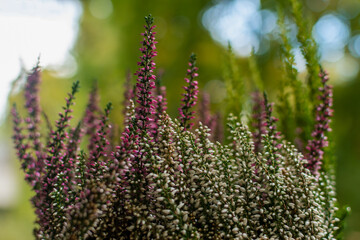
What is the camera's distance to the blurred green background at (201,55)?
13.1 feet

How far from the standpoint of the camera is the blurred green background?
3.98 metres

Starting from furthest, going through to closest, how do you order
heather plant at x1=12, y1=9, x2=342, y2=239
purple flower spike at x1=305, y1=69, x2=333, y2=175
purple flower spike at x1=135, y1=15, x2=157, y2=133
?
purple flower spike at x1=305, y1=69, x2=333, y2=175
purple flower spike at x1=135, y1=15, x2=157, y2=133
heather plant at x1=12, y1=9, x2=342, y2=239

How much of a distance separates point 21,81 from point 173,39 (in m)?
2.64

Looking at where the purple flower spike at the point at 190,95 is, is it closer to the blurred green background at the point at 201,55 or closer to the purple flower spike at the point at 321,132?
the purple flower spike at the point at 321,132

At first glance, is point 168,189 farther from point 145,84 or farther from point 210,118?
point 210,118

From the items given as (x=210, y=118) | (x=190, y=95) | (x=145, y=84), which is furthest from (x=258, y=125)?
(x=145, y=84)

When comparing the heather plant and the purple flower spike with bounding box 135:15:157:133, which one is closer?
the heather plant

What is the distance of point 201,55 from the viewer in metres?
4.24

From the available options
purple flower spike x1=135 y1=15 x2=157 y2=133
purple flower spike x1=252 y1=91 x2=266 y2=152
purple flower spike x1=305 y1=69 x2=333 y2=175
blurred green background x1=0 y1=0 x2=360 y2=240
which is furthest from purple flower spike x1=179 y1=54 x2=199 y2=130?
blurred green background x1=0 y1=0 x2=360 y2=240

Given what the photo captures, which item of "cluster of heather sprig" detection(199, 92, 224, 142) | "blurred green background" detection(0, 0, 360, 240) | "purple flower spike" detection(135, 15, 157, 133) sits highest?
"blurred green background" detection(0, 0, 360, 240)

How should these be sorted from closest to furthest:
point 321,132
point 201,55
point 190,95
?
point 190,95
point 321,132
point 201,55

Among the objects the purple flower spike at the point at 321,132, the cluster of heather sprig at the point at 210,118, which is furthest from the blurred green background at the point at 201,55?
the purple flower spike at the point at 321,132

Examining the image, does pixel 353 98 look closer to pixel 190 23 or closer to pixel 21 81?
pixel 190 23

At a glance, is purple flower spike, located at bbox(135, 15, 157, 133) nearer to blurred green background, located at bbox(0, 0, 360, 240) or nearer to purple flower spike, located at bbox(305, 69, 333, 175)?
purple flower spike, located at bbox(305, 69, 333, 175)
